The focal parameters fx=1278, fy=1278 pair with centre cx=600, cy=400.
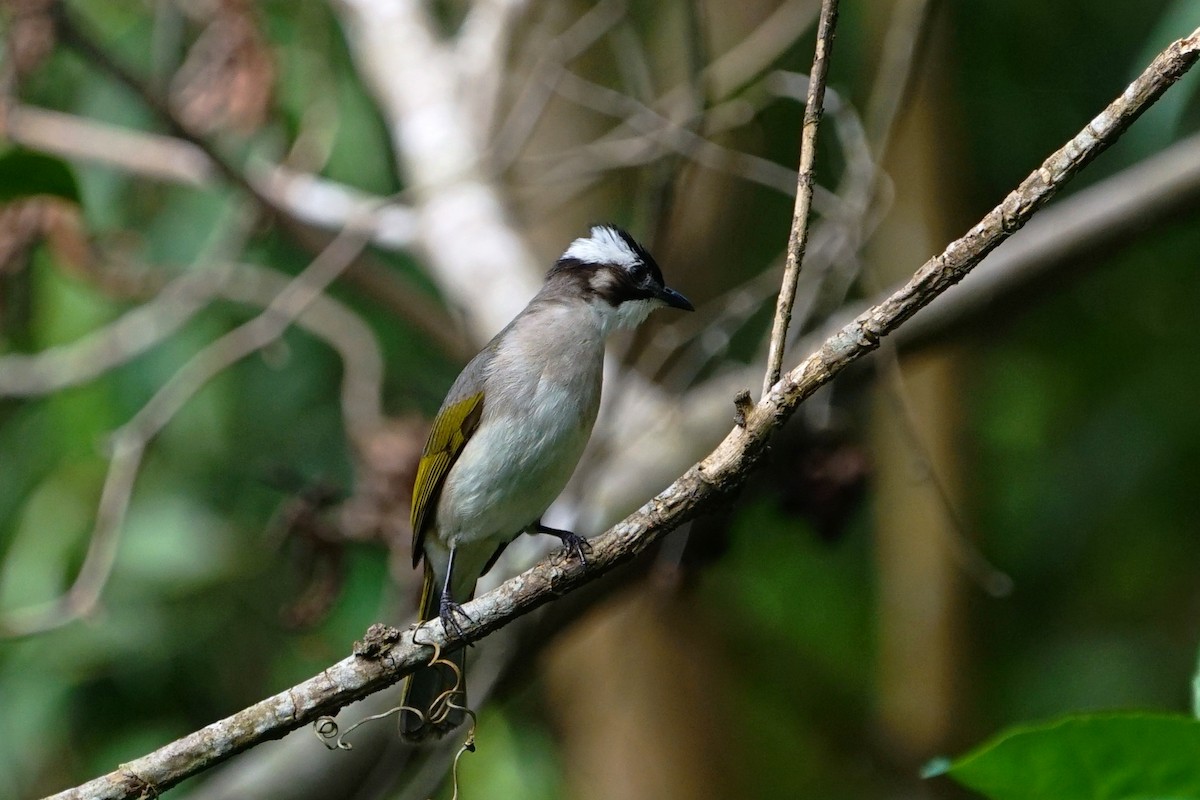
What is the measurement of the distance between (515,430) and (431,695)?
688 millimetres

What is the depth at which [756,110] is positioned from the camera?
13.5 ft

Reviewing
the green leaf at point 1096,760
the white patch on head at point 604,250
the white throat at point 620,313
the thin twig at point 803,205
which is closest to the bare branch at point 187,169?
the white patch on head at point 604,250

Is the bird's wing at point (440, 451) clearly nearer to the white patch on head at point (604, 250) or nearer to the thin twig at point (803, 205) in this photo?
the white patch on head at point (604, 250)

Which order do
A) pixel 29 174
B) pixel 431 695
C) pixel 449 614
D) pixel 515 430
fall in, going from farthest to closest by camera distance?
pixel 431 695
pixel 515 430
pixel 29 174
pixel 449 614

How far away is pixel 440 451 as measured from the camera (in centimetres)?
312

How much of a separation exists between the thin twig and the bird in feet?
3.58

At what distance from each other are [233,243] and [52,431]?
101 cm

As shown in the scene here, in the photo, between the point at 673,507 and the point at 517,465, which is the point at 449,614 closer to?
the point at 673,507

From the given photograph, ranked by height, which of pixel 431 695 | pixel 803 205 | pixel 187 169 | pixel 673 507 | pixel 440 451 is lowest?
pixel 673 507

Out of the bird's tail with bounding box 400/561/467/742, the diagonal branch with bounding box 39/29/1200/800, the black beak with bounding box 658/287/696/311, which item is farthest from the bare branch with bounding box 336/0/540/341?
the diagonal branch with bounding box 39/29/1200/800

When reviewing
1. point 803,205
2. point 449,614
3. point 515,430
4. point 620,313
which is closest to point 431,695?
point 515,430

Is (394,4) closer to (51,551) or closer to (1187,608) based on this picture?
(51,551)

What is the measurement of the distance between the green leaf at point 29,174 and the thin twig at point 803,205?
180cm

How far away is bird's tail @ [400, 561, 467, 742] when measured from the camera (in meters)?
2.74
